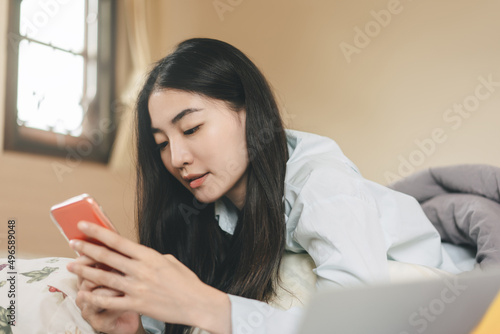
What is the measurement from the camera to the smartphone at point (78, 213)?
A: 0.61 meters

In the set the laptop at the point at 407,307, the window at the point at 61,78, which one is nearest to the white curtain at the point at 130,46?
the window at the point at 61,78

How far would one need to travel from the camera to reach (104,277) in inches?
24.1

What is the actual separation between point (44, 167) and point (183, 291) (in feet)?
6.25

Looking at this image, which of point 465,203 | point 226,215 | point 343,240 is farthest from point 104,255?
point 465,203

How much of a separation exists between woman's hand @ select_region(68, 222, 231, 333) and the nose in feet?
1.17

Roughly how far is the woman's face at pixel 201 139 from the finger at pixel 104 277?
14.4 inches

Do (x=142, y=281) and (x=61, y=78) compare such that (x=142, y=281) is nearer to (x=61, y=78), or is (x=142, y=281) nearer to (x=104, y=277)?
(x=104, y=277)

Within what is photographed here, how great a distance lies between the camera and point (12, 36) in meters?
2.19

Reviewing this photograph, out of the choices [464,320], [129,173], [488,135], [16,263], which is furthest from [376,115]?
[464,320]

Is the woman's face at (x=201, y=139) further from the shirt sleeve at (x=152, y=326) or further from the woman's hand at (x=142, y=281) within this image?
the woman's hand at (x=142, y=281)

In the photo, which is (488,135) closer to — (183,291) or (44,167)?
(183,291)

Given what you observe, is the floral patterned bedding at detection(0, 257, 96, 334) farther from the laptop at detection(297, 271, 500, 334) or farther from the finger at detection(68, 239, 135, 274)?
the laptop at detection(297, 271, 500, 334)

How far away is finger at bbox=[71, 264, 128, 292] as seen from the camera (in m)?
0.60

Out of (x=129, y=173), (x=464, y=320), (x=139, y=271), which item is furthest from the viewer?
(x=129, y=173)
